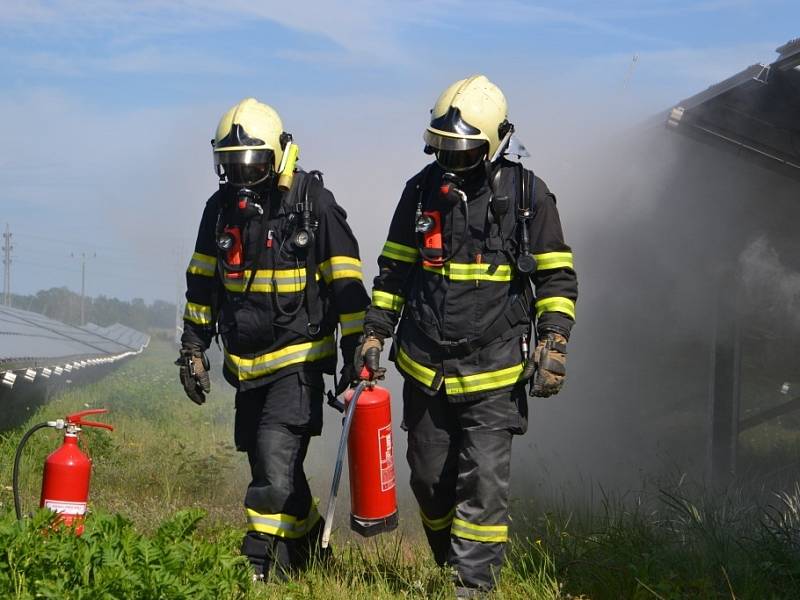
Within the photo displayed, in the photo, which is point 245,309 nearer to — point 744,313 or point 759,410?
point 744,313

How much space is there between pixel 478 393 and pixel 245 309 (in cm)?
120

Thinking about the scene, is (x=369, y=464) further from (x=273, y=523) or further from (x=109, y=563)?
(x=109, y=563)

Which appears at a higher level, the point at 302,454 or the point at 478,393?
the point at 478,393

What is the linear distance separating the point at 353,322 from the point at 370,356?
402mm

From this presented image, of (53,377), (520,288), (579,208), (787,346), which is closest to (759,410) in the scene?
(787,346)

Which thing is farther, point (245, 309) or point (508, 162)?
point (245, 309)

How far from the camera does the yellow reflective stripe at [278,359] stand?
5242mm

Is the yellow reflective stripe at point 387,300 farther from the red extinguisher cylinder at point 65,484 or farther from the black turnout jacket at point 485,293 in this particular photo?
the red extinguisher cylinder at point 65,484

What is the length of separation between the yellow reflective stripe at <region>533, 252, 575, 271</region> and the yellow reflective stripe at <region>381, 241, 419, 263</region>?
55 cm

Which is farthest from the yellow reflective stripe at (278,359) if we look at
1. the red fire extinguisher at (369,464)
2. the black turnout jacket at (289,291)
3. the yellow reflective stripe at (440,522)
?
the yellow reflective stripe at (440,522)

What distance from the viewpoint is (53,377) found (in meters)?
15.6

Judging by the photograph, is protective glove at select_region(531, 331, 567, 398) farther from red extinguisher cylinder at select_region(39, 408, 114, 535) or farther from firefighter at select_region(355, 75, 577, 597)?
red extinguisher cylinder at select_region(39, 408, 114, 535)

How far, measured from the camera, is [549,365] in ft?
14.9

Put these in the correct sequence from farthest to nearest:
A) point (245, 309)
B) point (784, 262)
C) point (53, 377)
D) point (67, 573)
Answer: point (53, 377), point (784, 262), point (245, 309), point (67, 573)
